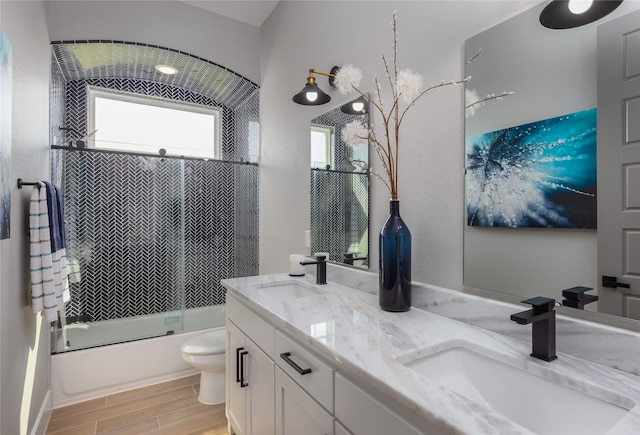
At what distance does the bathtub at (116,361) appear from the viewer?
2324 millimetres

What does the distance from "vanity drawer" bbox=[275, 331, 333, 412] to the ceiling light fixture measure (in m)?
2.73

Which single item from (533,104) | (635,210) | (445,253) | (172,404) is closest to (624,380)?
(635,210)

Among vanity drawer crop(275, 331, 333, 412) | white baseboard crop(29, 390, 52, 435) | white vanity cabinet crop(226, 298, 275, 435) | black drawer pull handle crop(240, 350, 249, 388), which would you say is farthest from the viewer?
white baseboard crop(29, 390, 52, 435)

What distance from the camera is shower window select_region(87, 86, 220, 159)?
9.74 ft

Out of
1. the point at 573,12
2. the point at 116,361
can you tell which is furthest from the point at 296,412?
the point at 116,361

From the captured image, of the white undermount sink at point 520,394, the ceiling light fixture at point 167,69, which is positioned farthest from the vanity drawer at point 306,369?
the ceiling light fixture at point 167,69

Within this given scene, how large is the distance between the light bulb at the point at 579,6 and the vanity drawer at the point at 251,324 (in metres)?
1.39

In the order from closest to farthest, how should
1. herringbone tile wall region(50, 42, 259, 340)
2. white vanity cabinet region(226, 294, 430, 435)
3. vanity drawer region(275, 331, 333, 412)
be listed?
white vanity cabinet region(226, 294, 430, 435)
vanity drawer region(275, 331, 333, 412)
herringbone tile wall region(50, 42, 259, 340)

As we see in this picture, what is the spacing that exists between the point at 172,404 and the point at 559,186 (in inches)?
100

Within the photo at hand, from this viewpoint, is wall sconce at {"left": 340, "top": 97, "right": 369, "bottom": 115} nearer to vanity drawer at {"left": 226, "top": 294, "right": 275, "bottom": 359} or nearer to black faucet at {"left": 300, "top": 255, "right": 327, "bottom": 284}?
black faucet at {"left": 300, "top": 255, "right": 327, "bottom": 284}

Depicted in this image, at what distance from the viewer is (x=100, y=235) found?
2.76 metres

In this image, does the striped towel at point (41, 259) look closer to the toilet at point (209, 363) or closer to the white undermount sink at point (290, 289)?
the toilet at point (209, 363)

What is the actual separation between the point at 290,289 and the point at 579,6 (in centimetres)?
167

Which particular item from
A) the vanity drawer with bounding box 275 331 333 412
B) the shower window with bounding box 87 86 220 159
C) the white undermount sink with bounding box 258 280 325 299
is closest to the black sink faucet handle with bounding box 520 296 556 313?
the vanity drawer with bounding box 275 331 333 412
